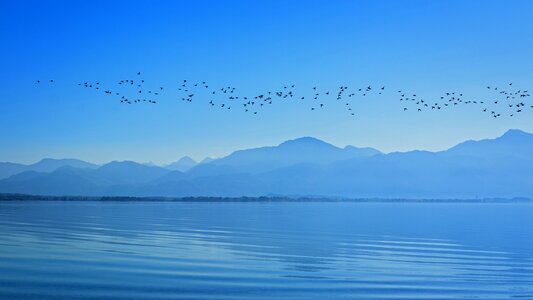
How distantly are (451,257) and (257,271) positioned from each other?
43.4 ft

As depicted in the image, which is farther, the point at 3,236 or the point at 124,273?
the point at 3,236

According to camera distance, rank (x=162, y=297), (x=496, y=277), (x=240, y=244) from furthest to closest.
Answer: (x=240, y=244) → (x=496, y=277) → (x=162, y=297)

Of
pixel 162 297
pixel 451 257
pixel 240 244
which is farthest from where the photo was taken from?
pixel 240 244

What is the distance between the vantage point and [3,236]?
1703 inches

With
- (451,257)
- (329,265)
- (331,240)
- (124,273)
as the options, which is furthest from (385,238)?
(124,273)

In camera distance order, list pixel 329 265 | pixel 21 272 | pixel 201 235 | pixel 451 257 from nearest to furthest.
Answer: pixel 21 272 < pixel 329 265 < pixel 451 257 < pixel 201 235

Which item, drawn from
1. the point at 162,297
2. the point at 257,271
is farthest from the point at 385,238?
the point at 162,297

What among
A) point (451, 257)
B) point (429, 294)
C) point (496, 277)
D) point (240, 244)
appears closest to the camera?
point (429, 294)

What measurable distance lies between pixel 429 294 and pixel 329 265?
311 inches

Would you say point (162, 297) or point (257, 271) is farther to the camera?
point (257, 271)

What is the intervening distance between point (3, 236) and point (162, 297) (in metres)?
25.5

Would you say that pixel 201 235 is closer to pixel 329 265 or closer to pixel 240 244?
pixel 240 244

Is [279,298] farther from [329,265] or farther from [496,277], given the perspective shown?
[496,277]

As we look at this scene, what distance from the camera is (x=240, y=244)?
41219mm
